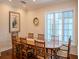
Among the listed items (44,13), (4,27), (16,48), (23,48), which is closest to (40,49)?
→ (23,48)

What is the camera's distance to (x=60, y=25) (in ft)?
18.0

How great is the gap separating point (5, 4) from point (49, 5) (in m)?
2.47

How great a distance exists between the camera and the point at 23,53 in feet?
13.5

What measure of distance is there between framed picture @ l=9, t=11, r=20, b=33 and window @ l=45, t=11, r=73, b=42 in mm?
1827

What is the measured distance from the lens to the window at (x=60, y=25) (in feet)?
17.0

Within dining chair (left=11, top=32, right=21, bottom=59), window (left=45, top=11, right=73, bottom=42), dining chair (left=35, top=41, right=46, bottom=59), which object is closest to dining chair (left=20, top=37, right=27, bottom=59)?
dining chair (left=11, top=32, right=21, bottom=59)

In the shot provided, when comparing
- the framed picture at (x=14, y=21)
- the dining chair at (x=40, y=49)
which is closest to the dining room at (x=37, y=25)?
the framed picture at (x=14, y=21)

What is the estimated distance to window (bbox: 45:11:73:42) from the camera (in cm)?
519

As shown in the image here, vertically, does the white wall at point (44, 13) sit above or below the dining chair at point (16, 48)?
above

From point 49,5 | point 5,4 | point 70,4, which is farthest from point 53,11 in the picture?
point 5,4

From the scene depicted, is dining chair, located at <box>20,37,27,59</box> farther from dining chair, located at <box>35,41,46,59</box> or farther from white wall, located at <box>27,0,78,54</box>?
white wall, located at <box>27,0,78,54</box>

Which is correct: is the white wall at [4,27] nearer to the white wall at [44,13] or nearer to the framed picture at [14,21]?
the framed picture at [14,21]

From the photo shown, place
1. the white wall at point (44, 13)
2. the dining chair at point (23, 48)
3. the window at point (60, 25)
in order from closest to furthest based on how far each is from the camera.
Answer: the dining chair at point (23, 48) < the white wall at point (44, 13) < the window at point (60, 25)

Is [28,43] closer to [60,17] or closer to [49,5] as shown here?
[60,17]
